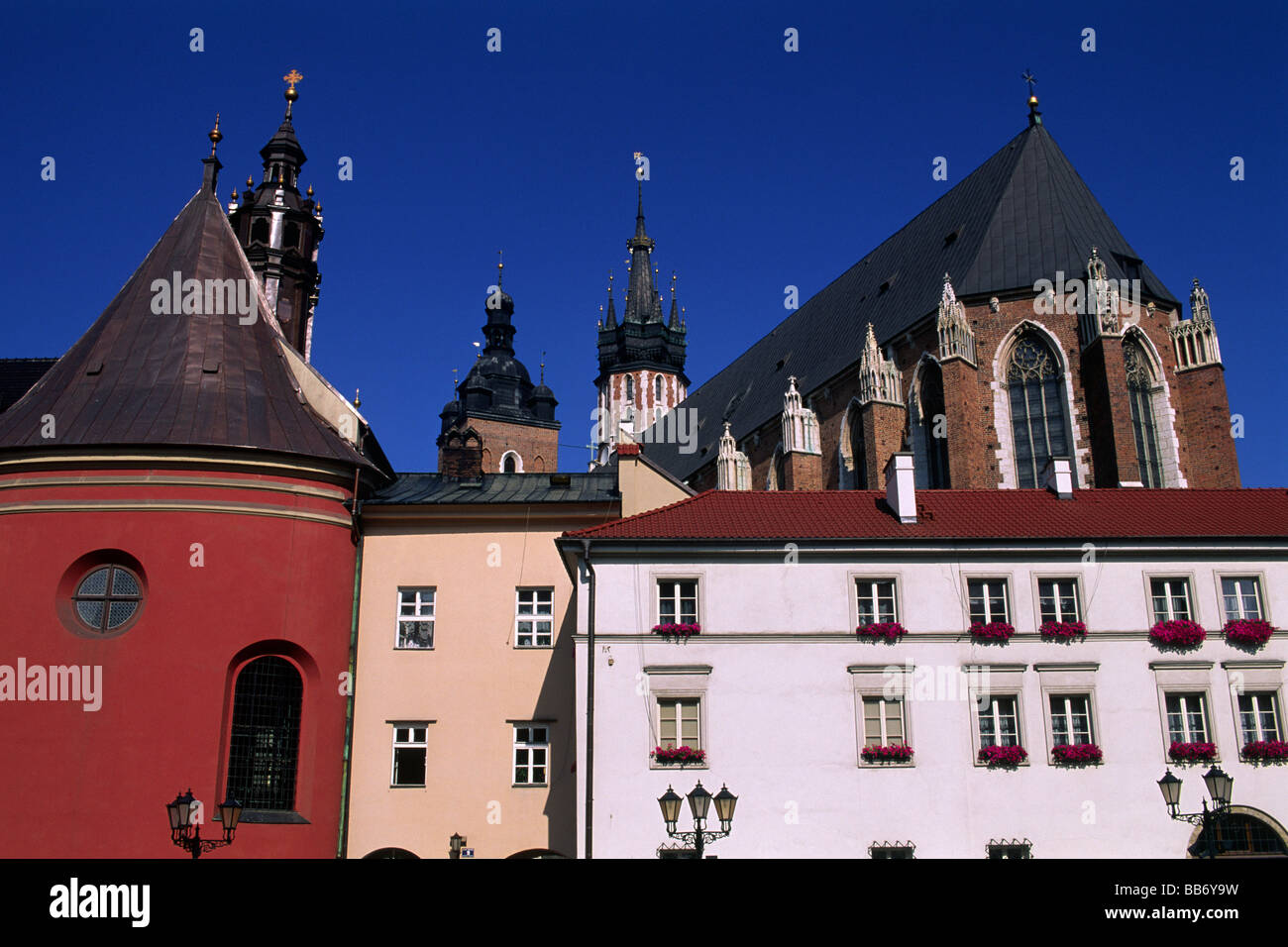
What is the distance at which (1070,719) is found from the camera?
20.7 m

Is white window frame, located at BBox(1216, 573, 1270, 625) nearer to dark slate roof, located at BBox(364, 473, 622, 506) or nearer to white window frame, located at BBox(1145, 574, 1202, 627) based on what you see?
white window frame, located at BBox(1145, 574, 1202, 627)

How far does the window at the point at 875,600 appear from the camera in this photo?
21.4 m

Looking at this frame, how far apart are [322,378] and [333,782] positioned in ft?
30.5

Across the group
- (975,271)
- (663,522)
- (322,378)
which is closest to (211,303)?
(322,378)

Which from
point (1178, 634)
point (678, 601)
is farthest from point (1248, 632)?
point (678, 601)

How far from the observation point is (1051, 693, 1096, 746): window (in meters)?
20.5

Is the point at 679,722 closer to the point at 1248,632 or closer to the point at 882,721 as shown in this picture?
the point at 882,721

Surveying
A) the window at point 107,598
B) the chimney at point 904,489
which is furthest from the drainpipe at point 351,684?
the chimney at point 904,489

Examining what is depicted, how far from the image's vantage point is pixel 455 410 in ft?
280

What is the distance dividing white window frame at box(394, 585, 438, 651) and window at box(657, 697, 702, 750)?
5476 millimetres

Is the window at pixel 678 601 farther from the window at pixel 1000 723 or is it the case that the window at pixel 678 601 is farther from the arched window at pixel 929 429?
the arched window at pixel 929 429

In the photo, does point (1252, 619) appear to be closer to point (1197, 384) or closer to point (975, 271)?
point (1197, 384)

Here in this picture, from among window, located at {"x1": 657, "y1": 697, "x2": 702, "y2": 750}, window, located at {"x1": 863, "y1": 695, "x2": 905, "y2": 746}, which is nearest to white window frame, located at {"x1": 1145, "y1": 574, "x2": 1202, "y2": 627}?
window, located at {"x1": 863, "y1": 695, "x2": 905, "y2": 746}

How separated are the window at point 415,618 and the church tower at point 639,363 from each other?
63089 mm
